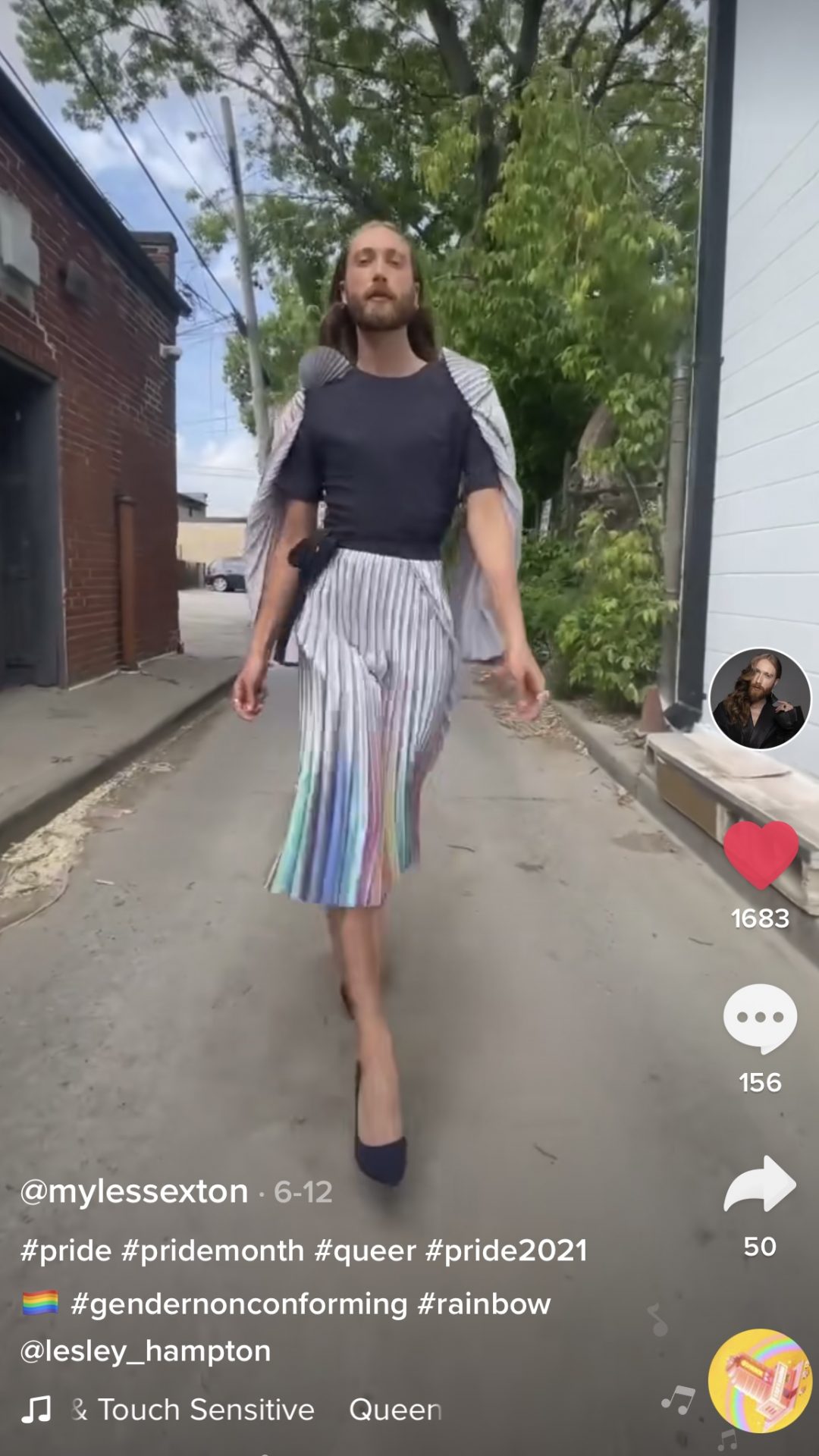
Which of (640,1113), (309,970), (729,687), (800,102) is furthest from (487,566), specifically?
(309,970)

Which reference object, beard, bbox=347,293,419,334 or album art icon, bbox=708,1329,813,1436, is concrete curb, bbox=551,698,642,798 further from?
album art icon, bbox=708,1329,813,1436

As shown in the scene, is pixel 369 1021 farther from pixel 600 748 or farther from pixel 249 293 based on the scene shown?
pixel 600 748

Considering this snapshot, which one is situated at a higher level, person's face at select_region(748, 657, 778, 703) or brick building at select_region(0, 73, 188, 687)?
brick building at select_region(0, 73, 188, 687)

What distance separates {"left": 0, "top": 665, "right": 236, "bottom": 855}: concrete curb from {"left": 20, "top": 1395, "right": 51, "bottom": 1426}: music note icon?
74.0 inches

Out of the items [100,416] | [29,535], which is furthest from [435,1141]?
[29,535]

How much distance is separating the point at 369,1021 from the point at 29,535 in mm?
3930

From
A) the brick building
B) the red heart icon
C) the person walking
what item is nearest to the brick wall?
the brick building

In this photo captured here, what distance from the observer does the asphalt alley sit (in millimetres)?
893

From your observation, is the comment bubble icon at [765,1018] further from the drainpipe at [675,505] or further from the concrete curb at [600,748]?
the concrete curb at [600,748]

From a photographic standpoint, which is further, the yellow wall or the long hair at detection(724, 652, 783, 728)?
the yellow wall

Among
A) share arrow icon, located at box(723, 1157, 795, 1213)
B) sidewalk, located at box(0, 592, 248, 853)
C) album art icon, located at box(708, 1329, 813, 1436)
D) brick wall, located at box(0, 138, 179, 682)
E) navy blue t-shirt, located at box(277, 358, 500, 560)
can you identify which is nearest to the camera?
album art icon, located at box(708, 1329, 813, 1436)

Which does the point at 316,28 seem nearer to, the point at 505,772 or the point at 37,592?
the point at 505,772

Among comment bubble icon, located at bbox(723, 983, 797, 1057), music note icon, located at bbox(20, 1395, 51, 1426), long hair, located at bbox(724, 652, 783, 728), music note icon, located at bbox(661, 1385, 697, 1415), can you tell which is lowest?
music note icon, located at bbox(20, 1395, 51, 1426)

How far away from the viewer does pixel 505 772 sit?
3512 millimetres
